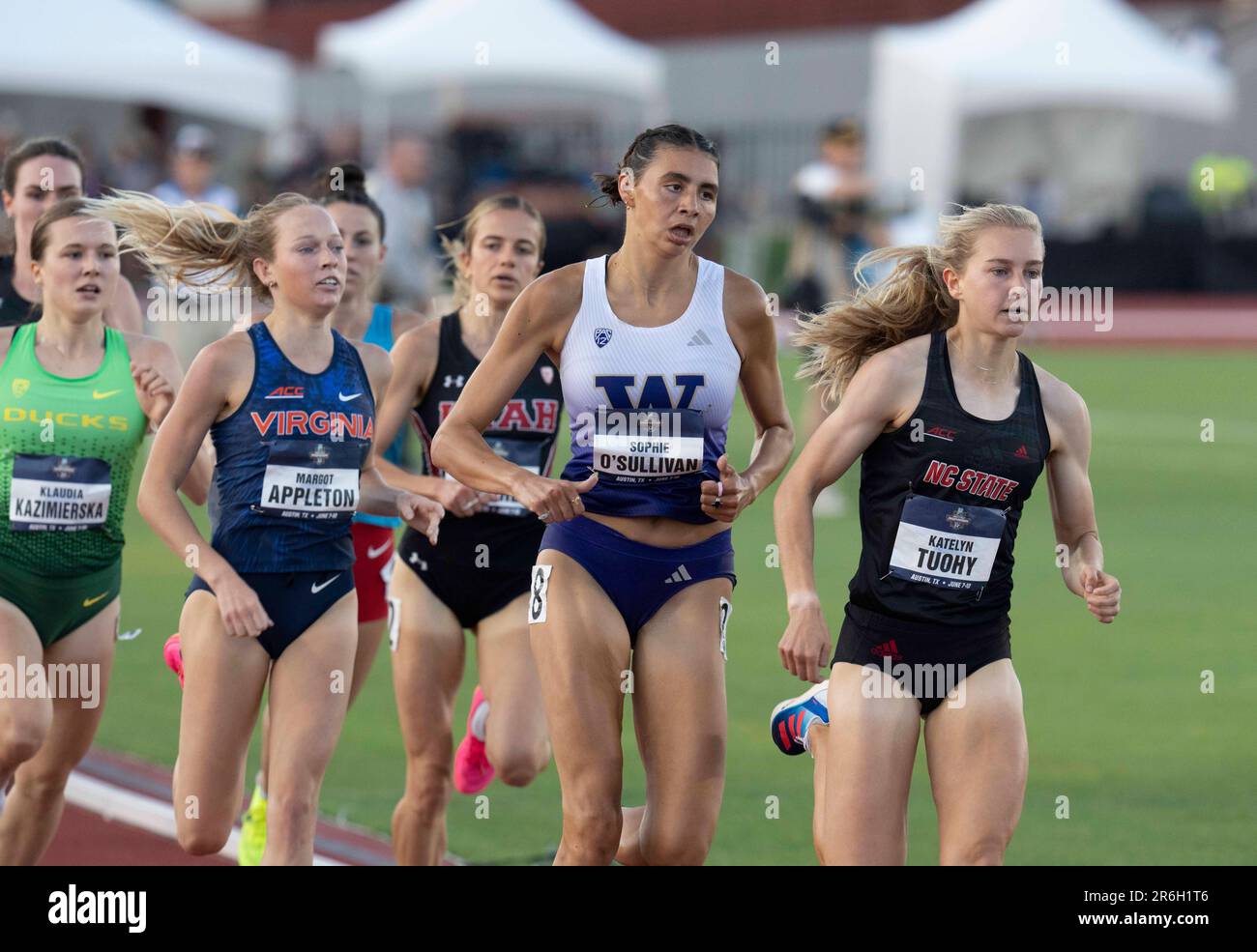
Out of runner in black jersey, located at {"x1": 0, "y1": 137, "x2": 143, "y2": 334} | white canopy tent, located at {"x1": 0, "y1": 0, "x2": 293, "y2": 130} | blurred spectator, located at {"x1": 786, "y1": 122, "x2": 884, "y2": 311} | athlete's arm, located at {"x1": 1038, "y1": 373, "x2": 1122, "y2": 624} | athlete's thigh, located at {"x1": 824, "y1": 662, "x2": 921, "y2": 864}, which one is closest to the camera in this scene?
athlete's thigh, located at {"x1": 824, "y1": 662, "x2": 921, "y2": 864}

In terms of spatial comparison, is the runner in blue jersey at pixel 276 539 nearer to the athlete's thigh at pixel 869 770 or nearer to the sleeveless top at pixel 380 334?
the sleeveless top at pixel 380 334

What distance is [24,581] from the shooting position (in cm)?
642

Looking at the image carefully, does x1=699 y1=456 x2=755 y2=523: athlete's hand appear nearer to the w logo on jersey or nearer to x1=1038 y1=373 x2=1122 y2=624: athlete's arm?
the w logo on jersey

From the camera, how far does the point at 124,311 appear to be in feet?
23.6

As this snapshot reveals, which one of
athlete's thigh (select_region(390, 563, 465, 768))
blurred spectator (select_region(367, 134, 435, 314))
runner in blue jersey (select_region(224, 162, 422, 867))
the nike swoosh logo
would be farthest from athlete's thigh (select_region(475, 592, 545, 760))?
blurred spectator (select_region(367, 134, 435, 314))

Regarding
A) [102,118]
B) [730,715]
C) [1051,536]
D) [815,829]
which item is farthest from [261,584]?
[102,118]

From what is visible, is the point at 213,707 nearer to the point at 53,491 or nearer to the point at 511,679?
the point at 53,491

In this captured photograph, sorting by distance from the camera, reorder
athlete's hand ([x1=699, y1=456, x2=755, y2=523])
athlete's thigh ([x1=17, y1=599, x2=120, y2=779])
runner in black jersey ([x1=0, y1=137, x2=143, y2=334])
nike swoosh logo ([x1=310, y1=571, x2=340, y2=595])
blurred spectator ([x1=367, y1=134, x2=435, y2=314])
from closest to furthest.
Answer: athlete's hand ([x1=699, y1=456, x2=755, y2=523])
nike swoosh logo ([x1=310, y1=571, x2=340, y2=595])
athlete's thigh ([x1=17, y1=599, x2=120, y2=779])
runner in black jersey ([x1=0, y1=137, x2=143, y2=334])
blurred spectator ([x1=367, y1=134, x2=435, y2=314])

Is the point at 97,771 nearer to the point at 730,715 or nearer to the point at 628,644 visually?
the point at 730,715

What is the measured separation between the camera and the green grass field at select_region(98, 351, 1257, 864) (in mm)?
7734

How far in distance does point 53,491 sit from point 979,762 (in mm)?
3116

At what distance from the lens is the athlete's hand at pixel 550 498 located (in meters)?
5.63

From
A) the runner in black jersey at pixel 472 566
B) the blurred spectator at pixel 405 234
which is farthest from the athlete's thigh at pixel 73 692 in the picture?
the blurred spectator at pixel 405 234
